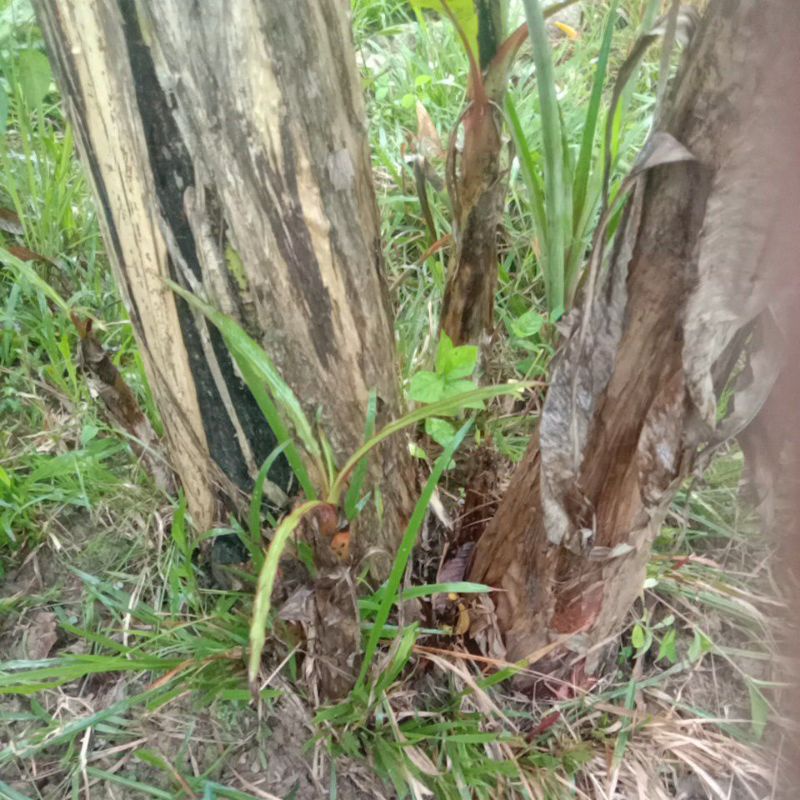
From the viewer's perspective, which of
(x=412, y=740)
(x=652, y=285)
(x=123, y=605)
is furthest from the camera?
(x=123, y=605)

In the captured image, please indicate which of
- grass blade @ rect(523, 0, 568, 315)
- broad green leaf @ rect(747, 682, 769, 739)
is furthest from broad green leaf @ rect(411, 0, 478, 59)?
broad green leaf @ rect(747, 682, 769, 739)

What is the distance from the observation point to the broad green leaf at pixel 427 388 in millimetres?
902

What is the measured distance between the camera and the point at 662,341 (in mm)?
660

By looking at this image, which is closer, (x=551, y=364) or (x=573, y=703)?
(x=551, y=364)

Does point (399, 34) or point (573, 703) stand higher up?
point (399, 34)

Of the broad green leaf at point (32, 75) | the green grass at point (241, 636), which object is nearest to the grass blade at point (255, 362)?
the green grass at point (241, 636)

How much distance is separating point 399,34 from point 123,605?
156 cm

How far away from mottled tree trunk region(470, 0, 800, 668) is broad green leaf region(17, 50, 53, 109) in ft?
3.54

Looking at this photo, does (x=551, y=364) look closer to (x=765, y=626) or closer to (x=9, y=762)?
(x=765, y=626)

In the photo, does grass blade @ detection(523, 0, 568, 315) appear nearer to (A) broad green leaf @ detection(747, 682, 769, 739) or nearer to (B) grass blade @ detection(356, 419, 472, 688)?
(B) grass blade @ detection(356, 419, 472, 688)

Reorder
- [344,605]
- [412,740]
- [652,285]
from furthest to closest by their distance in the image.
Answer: [412,740]
[344,605]
[652,285]

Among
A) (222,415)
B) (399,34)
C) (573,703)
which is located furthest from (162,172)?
(399,34)

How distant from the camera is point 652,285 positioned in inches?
25.1

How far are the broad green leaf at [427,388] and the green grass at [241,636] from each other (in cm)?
2
